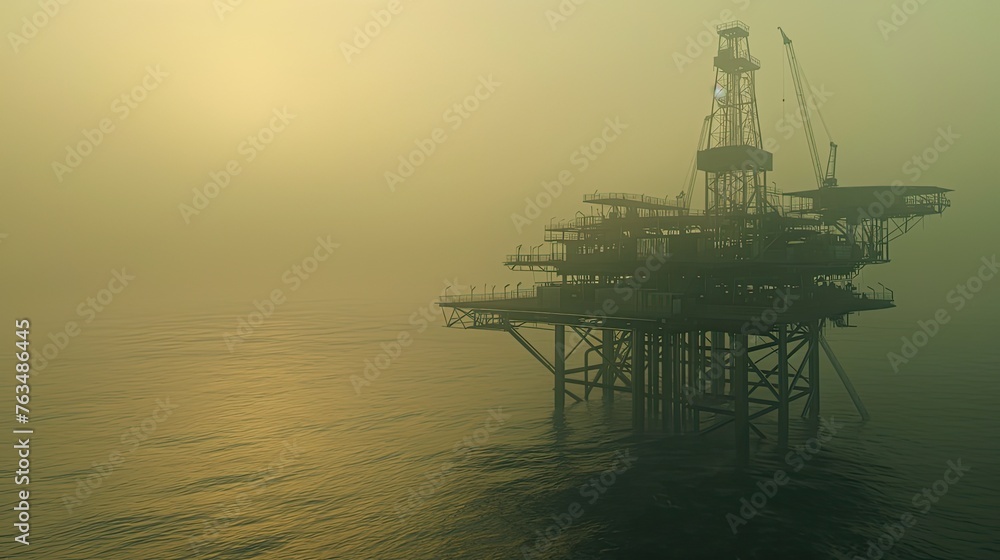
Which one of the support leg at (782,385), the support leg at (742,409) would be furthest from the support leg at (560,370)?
the support leg at (782,385)

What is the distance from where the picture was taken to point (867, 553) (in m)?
24.6

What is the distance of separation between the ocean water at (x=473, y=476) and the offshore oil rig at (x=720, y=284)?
130 inches

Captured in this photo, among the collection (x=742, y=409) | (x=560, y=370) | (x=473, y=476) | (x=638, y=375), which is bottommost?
(x=473, y=476)

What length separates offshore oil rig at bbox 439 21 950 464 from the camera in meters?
39.1

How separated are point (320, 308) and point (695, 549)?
174 metres

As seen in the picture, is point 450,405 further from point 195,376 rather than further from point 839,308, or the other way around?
point 195,376

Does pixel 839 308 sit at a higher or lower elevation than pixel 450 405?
higher

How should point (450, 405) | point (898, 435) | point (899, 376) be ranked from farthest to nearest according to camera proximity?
1. point (899, 376)
2. point (450, 405)
3. point (898, 435)

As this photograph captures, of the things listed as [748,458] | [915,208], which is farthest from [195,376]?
[915,208]

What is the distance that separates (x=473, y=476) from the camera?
3412cm

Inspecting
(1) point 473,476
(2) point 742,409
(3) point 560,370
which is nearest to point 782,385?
(2) point 742,409

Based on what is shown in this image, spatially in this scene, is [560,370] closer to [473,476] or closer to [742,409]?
[473,476]

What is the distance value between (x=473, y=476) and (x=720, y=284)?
2427 centimetres

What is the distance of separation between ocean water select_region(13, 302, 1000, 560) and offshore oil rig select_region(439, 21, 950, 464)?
130 inches
